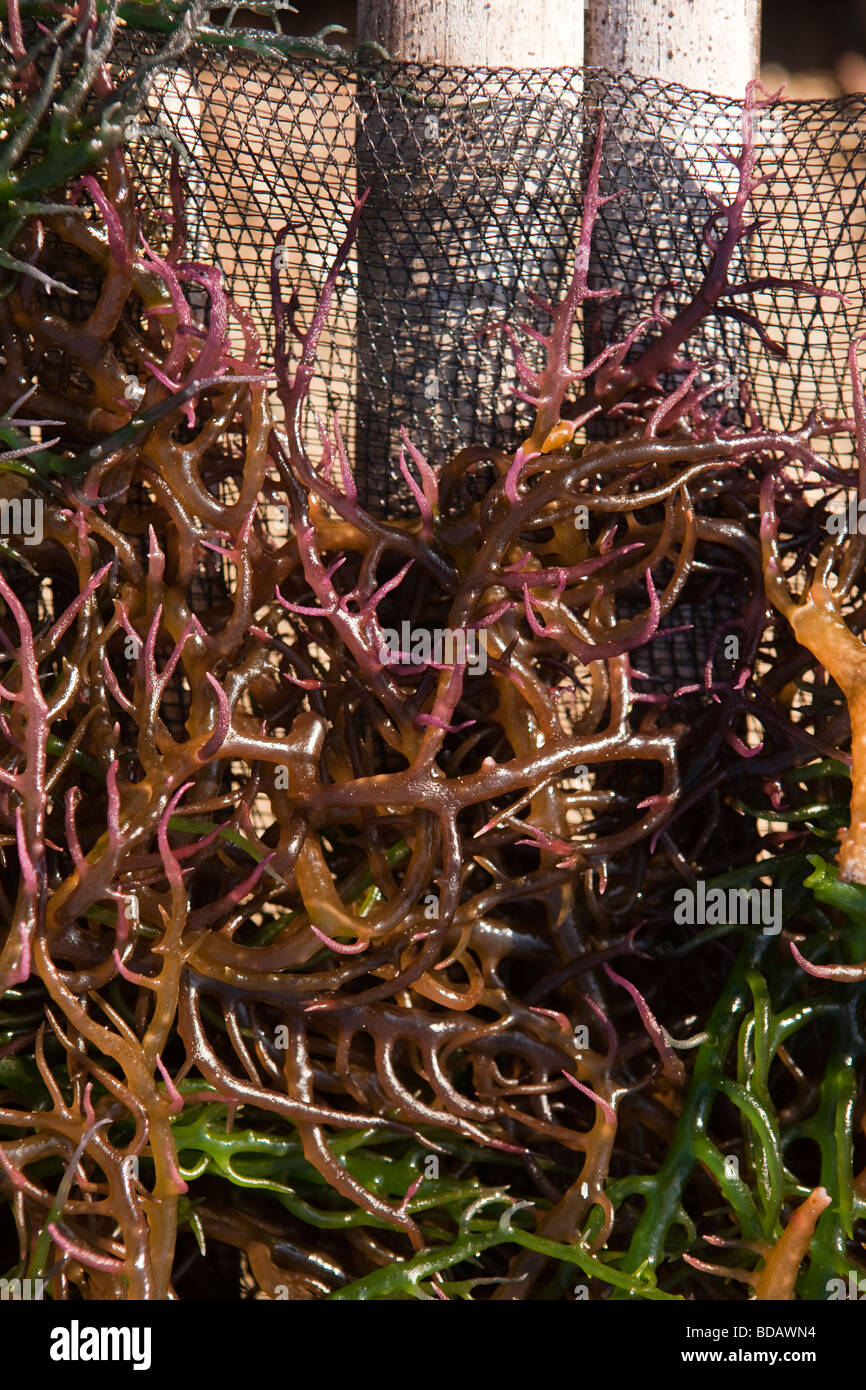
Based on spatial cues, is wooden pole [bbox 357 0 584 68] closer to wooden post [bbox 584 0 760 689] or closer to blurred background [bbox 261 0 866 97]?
wooden post [bbox 584 0 760 689]

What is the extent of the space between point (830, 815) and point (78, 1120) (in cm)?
74

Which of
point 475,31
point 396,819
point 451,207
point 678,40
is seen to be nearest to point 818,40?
point 678,40

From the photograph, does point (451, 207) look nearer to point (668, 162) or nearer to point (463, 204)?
point (463, 204)

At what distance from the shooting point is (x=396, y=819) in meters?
0.98

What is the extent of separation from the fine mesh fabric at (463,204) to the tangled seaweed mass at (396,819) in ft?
0.27

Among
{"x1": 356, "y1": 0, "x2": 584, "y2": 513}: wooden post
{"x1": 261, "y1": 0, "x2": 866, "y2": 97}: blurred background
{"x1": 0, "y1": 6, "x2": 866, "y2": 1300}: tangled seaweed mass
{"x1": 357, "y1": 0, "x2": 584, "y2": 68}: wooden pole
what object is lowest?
{"x1": 0, "y1": 6, "x2": 866, "y2": 1300}: tangled seaweed mass

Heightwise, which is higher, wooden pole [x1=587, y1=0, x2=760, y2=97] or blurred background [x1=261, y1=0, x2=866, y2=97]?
blurred background [x1=261, y1=0, x2=866, y2=97]

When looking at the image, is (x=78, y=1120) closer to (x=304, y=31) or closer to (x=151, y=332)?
(x=151, y=332)

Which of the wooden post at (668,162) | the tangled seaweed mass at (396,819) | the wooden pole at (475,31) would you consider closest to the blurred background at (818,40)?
the wooden post at (668,162)

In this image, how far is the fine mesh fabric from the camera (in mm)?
1073

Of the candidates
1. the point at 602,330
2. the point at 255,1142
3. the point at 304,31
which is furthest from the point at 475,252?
the point at 304,31

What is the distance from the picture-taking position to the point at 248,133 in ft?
3.53

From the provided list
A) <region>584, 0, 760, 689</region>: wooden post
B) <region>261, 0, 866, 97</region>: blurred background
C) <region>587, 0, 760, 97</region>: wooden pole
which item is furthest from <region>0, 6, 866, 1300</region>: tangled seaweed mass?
<region>261, 0, 866, 97</region>: blurred background

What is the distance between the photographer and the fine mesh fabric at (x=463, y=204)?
107cm
